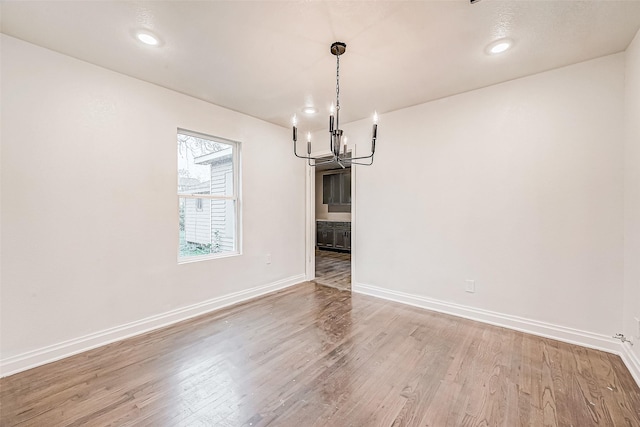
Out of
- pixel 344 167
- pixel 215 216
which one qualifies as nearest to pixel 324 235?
pixel 215 216

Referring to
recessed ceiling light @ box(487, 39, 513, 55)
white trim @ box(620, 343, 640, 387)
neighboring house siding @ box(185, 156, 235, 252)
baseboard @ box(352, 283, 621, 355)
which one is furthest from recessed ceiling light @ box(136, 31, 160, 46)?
white trim @ box(620, 343, 640, 387)

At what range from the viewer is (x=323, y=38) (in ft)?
6.68

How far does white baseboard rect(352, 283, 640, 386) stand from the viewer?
2.18 m

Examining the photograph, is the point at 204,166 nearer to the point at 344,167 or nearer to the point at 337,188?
the point at 344,167

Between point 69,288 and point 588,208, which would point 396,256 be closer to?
point 588,208

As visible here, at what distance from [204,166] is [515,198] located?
3481mm

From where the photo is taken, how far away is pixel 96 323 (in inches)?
95.0

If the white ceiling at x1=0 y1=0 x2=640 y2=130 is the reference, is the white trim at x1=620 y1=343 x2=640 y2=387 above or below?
below

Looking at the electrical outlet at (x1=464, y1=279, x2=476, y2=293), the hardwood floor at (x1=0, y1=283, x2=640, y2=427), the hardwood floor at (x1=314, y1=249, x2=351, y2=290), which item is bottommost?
the hardwood floor at (x1=314, y1=249, x2=351, y2=290)

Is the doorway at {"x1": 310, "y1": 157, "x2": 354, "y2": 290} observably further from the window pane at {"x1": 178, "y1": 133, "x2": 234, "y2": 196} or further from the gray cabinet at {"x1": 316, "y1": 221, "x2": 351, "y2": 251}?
the window pane at {"x1": 178, "y1": 133, "x2": 234, "y2": 196}

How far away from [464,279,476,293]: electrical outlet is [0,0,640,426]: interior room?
0.02 metres

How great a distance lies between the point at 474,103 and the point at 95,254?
4.07m

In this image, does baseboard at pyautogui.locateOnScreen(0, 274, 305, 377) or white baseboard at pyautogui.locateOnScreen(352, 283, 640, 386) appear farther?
white baseboard at pyautogui.locateOnScreen(352, 283, 640, 386)

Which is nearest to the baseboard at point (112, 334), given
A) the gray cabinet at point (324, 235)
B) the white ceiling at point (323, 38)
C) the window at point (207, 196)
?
the window at point (207, 196)
